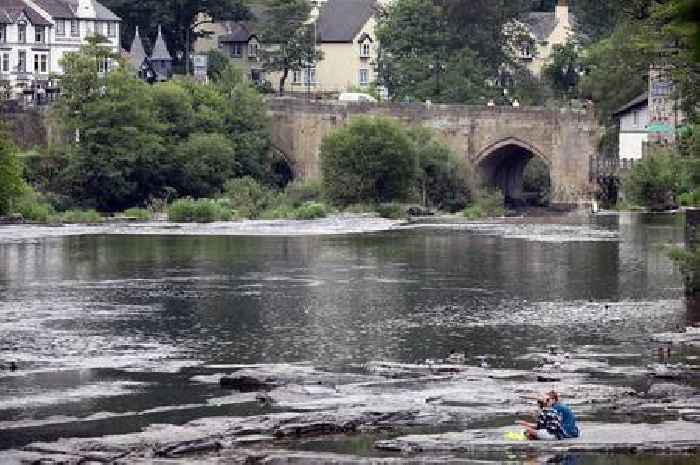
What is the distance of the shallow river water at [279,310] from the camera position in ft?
144

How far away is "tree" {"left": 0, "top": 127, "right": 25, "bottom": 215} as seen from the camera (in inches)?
3735

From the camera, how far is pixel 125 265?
75.9 m

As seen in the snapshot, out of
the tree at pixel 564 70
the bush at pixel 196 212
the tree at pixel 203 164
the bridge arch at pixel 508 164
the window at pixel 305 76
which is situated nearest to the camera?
the bush at pixel 196 212

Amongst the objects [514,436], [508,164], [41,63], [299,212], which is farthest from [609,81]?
[514,436]

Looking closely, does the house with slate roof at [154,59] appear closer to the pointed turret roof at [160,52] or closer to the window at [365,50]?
the pointed turret roof at [160,52]

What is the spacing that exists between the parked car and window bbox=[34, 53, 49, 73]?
20147mm

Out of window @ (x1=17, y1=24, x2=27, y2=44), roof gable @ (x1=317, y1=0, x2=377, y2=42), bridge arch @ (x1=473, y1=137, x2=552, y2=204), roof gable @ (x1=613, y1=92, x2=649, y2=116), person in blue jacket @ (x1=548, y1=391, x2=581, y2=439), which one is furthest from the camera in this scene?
roof gable @ (x1=317, y1=0, x2=377, y2=42)

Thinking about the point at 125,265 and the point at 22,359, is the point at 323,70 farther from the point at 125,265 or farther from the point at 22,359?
the point at 22,359

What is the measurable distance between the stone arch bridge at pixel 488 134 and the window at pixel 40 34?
65.2 feet

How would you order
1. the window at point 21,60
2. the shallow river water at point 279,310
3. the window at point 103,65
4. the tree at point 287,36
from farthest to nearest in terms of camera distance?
the tree at point 287,36
the window at point 21,60
the window at point 103,65
the shallow river water at point 279,310

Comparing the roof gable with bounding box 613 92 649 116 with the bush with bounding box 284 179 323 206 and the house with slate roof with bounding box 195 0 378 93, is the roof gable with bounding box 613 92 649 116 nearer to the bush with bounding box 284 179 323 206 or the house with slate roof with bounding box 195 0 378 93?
the bush with bounding box 284 179 323 206

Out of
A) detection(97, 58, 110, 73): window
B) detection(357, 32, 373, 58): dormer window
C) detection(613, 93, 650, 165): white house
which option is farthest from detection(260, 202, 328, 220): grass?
detection(357, 32, 373, 58): dormer window

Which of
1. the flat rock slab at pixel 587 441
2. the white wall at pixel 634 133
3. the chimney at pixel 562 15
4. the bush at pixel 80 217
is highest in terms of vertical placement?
the chimney at pixel 562 15

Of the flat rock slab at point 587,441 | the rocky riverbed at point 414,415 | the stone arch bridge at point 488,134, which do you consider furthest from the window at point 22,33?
the flat rock slab at point 587,441
